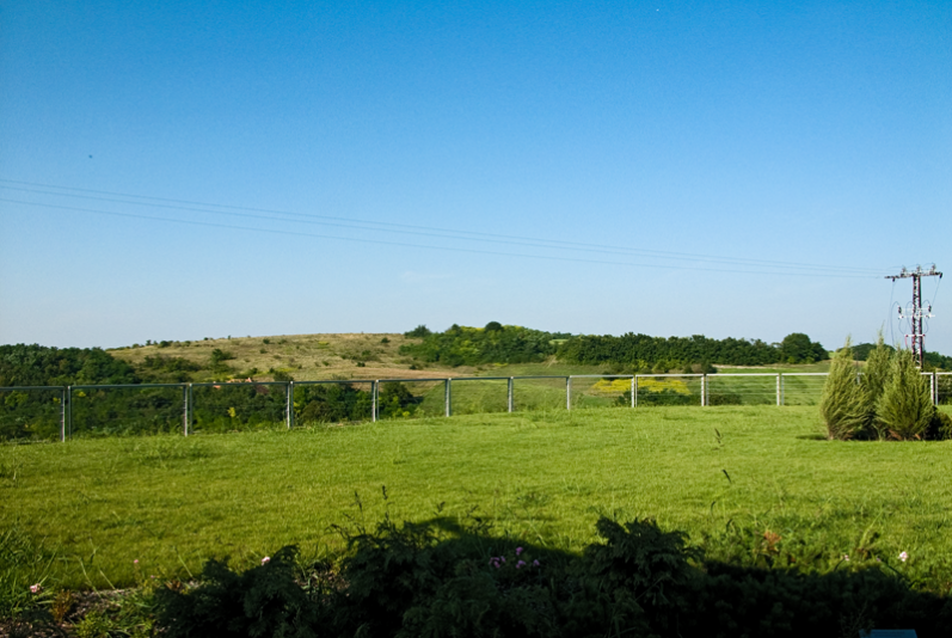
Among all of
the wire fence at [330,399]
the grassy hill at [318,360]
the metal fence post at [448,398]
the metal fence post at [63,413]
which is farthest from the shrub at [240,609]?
the grassy hill at [318,360]

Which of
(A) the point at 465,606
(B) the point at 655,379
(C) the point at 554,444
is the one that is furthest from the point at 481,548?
(B) the point at 655,379

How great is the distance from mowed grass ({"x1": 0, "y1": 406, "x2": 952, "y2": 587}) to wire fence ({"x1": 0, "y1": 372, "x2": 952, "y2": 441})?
7.42 feet

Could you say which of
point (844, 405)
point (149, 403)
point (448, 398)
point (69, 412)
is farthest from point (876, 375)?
point (69, 412)

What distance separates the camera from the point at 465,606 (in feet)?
7.93

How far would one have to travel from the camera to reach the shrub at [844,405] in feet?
33.5

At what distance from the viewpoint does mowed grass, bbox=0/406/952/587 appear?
4461mm

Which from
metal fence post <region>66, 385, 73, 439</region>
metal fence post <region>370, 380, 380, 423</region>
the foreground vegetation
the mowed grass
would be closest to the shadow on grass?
the foreground vegetation

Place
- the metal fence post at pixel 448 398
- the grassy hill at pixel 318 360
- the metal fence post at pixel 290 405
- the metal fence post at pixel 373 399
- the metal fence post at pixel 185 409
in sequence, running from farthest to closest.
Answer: the grassy hill at pixel 318 360, the metal fence post at pixel 448 398, the metal fence post at pixel 373 399, the metal fence post at pixel 290 405, the metal fence post at pixel 185 409

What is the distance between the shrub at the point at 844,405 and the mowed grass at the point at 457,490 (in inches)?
17.4

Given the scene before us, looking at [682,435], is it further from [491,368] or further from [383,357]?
[383,357]

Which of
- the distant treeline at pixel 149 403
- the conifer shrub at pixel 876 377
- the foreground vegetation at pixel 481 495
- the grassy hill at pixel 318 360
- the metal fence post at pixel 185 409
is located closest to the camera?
the foreground vegetation at pixel 481 495

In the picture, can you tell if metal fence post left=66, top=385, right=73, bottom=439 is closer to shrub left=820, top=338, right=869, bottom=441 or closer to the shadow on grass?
the shadow on grass

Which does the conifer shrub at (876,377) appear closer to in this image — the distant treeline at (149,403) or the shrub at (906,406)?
the shrub at (906,406)

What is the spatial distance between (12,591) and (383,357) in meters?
31.1
